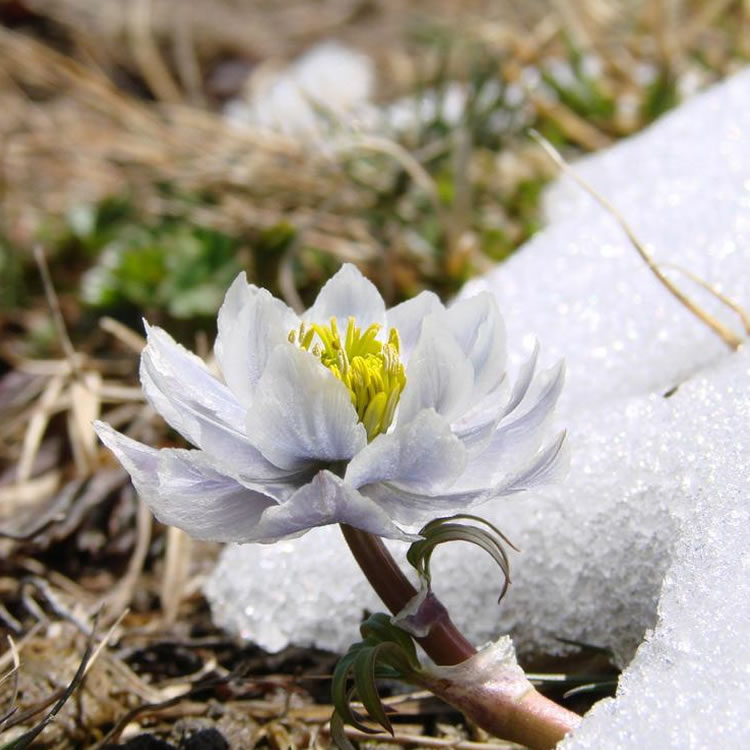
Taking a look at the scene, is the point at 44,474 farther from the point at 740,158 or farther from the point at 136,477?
the point at 740,158

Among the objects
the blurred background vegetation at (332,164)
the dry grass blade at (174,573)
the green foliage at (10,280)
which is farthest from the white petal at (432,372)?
the green foliage at (10,280)

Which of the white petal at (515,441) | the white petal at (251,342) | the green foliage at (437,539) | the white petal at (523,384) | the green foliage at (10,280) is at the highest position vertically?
the green foliage at (10,280)

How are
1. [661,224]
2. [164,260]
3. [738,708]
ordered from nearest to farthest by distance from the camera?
[738,708] → [661,224] → [164,260]

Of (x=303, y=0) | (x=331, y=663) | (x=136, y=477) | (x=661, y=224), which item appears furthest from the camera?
(x=303, y=0)

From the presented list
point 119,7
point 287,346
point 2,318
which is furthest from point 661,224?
point 119,7

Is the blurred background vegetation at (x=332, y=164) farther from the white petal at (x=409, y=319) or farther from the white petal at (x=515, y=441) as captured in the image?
the white petal at (x=515, y=441)

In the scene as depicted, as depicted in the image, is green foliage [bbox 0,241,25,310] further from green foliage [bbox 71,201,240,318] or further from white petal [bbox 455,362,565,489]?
white petal [bbox 455,362,565,489]
